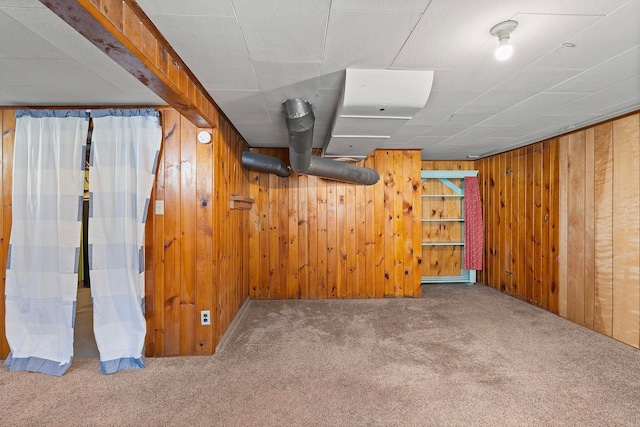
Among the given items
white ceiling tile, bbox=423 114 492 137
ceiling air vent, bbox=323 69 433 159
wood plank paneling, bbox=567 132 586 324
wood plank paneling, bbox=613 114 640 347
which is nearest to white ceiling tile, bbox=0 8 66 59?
ceiling air vent, bbox=323 69 433 159

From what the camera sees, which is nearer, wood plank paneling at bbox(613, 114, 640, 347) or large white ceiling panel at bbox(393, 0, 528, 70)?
large white ceiling panel at bbox(393, 0, 528, 70)

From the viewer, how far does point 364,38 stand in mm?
1415

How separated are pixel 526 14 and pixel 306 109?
1.32 meters

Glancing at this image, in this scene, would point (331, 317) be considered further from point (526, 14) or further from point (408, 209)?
point (526, 14)

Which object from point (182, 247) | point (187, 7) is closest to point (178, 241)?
point (182, 247)

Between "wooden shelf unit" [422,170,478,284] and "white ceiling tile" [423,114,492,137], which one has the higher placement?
"white ceiling tile" [423,114,492,137]

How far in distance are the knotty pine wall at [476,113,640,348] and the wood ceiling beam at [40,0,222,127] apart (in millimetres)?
3509

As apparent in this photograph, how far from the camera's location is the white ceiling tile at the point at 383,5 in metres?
1.17

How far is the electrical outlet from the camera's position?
7.50ft

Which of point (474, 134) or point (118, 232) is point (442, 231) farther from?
point (118, 232)

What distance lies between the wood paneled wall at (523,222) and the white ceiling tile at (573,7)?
8.11ft

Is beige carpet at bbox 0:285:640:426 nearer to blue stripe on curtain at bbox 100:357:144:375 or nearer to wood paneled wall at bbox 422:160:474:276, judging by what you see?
blue stripe on curtain at bbox 100:357:144:375

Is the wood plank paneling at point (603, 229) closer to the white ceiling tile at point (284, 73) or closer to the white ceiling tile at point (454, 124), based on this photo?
the white ceiling tile at point (454, 124)

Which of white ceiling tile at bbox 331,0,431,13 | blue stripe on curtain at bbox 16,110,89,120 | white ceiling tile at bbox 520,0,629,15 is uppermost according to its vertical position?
white ceiling tile at bbox 331,0,431,13
